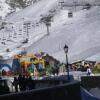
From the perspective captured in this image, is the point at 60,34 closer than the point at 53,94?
No

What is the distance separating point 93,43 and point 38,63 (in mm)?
12751

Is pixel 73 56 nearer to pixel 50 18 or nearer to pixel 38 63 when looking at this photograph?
pixel 38 63

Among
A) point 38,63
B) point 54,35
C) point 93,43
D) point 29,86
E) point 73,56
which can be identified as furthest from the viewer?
point 54,35

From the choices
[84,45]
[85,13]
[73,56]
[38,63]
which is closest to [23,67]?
[38,63]

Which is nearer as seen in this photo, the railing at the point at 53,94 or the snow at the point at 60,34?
the railing at the point at 53,94

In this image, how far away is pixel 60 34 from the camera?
65312 millimetres

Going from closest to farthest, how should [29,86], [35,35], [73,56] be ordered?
[29,86], [73,56], [35,35]

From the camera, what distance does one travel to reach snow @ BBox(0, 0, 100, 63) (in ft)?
186

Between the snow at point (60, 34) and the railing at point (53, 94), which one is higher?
the snow at point (60, 34)

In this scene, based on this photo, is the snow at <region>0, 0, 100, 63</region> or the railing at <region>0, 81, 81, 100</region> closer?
the railing at <region>0, 81, 81, 100</region>

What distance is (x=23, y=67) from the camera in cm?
4712

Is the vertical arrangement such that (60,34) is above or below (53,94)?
above

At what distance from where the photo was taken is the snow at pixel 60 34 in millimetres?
56812

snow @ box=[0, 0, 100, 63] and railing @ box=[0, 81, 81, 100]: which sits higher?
snow @ box=[0, 0, 100, 63]
